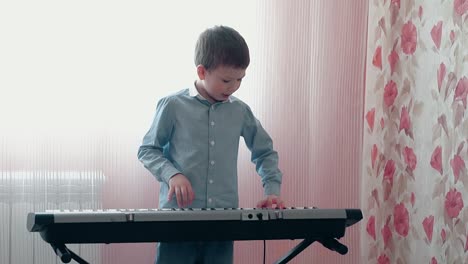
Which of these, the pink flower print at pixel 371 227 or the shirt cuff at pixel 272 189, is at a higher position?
the shirt cuff at pixel 272 189

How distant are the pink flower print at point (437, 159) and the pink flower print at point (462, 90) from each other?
0.17m

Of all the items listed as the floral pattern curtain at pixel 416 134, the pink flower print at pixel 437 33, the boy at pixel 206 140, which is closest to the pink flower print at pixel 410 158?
the floral pattern curtain at pixel 416 134

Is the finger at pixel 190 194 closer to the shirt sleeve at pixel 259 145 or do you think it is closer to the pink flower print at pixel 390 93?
the shirt sleeve at pixel 259 145

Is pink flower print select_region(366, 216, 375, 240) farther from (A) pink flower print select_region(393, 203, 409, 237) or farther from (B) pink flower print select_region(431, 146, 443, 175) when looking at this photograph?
(B) pink flower print select_region(431, 146, 443, 175)

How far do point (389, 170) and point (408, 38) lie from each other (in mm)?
449

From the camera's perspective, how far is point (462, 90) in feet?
6.13

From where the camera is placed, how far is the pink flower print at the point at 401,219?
2.10 meters

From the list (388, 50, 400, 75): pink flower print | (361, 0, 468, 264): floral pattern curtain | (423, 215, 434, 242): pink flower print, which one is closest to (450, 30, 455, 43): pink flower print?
(361, 0, 468, 264): floral pattern curtain

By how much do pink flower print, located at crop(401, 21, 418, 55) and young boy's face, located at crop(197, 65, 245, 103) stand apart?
2.37 feet

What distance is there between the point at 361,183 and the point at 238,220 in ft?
3.08

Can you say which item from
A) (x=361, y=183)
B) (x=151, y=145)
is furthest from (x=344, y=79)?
(x=151, y=145)

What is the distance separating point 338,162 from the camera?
2.17 m

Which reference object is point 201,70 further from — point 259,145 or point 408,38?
point 408,38

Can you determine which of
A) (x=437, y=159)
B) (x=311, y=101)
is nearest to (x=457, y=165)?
(x=437, y=159)
